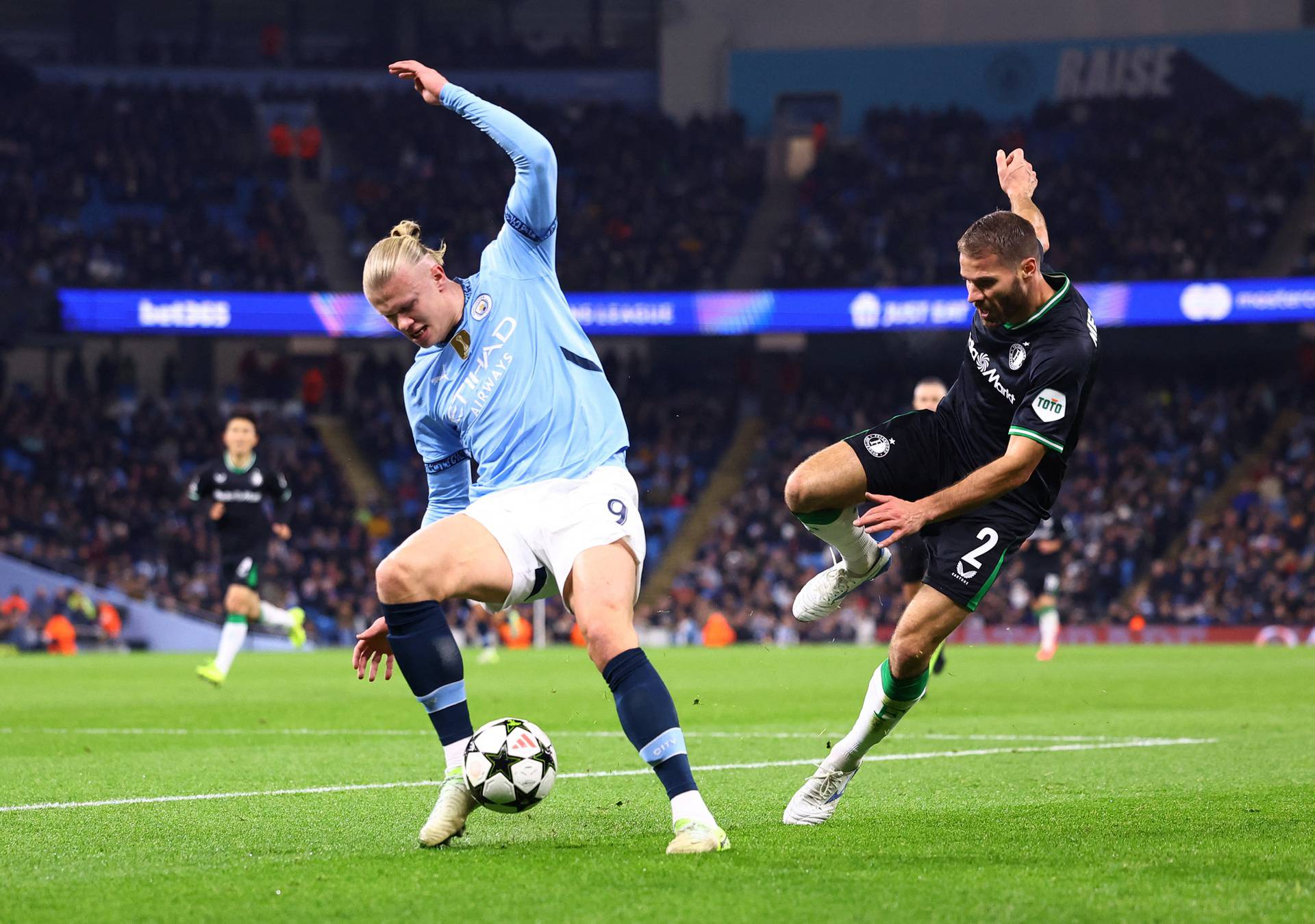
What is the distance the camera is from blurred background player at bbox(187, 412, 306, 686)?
1555cm

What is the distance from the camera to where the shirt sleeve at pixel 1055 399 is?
584 cm

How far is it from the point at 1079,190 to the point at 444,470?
31991 millimetres

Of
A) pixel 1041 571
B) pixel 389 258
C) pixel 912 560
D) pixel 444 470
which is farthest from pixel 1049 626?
pixel 389 258

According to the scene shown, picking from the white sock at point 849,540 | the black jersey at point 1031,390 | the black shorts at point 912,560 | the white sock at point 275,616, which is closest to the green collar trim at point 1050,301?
the black jersey at point 1031,390

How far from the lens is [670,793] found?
4.96 m

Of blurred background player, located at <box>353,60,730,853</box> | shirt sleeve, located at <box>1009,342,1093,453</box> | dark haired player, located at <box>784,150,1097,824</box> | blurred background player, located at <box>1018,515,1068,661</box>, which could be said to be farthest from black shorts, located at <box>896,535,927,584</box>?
blurred background player, located at <box>353,60,730,853</box>

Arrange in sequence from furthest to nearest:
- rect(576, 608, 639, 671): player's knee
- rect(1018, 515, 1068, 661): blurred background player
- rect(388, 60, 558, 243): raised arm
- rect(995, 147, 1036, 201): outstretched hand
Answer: rect(1018, 515, 1068, 661): blurred background player < rect(995, 147, 1036, 201): outstretched hand < rect(388, 60, 558, 243): raised arm < rect(576, 608, 639, 671): player's knee

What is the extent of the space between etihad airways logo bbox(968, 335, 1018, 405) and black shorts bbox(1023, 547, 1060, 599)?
13930mm

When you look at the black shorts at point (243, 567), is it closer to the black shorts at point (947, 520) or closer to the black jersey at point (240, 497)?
the black jersey at point (240, 497)

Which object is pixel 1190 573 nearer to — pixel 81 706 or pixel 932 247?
pixel 932 247

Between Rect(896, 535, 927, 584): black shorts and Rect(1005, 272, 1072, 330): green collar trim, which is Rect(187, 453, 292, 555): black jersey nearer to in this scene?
Rect(896, 535, 927, 584): black shorts

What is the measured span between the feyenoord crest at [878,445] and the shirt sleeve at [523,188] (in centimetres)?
161

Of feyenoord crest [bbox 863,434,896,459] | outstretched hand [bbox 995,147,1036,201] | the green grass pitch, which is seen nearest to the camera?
the green grass pitch

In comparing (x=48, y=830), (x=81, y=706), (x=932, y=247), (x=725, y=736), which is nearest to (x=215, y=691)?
(x=81, y=706)
